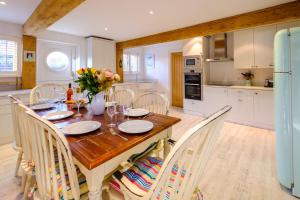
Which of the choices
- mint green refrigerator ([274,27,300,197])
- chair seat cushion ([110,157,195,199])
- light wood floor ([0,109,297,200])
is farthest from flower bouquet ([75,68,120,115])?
mint green refrigerator ([274,27,300,197])

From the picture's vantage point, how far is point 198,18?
3.21 meters

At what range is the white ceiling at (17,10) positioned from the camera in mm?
2486

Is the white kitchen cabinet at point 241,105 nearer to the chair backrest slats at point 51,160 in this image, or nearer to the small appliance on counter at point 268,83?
the small appliance on counter at point 268,83

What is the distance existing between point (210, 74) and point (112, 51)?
309 centimetres

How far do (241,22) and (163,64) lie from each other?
348cm

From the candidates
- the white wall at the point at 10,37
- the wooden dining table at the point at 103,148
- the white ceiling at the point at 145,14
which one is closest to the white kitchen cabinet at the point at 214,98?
the white ceiling at the point at 145,14

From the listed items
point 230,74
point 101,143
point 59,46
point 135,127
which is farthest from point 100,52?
point 101,143

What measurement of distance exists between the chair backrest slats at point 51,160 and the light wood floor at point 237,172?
1.02 m

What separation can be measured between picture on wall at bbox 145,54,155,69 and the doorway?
0.88 m

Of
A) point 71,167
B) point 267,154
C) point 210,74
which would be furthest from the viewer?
point 210,74

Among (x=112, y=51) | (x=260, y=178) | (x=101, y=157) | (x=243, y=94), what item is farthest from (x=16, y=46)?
(x=243, y=94)

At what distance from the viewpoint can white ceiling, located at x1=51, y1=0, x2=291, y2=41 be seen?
2553 mm

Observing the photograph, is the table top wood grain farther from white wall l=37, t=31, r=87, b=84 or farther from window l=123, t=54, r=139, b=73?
window l=123, t=54, r=139, b=73

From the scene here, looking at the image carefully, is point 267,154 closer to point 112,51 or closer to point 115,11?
point 115,11
